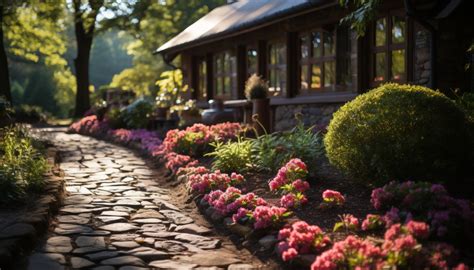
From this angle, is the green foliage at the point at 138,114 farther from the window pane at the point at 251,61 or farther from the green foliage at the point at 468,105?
the green foliage at the point at 468,105

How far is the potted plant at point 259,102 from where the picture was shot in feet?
32.3

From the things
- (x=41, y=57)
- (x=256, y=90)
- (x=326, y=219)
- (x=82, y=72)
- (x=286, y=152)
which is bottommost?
(x=326, y=219)

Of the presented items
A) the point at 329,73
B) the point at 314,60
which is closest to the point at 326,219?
the point at 329,73

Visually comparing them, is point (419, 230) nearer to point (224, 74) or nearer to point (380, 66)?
point (380, 66)

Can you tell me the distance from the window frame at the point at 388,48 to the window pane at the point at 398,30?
0.18ft

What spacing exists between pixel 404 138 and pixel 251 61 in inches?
395

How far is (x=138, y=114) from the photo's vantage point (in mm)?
14344

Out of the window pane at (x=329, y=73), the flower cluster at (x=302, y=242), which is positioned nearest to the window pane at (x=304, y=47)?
the window pane at (x=329, y=73)

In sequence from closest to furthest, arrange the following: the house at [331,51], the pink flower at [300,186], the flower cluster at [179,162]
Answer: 1. the pink flower at [300,186]
2. the flower cluster at [179,162]
3. the house at [331,51]

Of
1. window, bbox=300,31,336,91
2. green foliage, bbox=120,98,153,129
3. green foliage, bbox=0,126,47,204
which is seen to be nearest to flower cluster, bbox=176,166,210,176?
green foliage, bbox=0,126,47,204

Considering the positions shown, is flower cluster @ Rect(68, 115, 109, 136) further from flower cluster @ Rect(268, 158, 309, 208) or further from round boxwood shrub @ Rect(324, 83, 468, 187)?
round boxwood shrub @ Rect(324, 83, 468, 187)

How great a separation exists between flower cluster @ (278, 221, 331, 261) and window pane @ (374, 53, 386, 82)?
6.60 metres

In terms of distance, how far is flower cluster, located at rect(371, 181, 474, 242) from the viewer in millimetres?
3865

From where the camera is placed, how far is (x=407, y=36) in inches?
360
